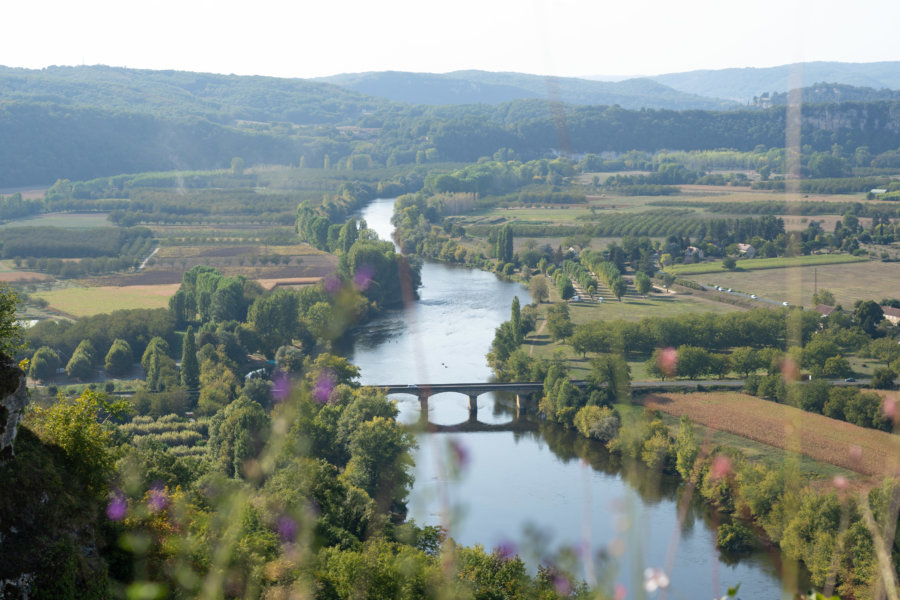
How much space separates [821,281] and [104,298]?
3721cm

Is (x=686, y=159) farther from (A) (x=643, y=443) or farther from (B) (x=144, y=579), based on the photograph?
(B) (x=144, y=579)

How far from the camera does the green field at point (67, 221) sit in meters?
74.7

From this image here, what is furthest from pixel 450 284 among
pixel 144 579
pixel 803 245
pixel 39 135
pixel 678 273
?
pixel 39 135

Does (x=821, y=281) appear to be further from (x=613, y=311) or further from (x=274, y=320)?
(x=274, y=320)

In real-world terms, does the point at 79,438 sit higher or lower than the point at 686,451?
higher

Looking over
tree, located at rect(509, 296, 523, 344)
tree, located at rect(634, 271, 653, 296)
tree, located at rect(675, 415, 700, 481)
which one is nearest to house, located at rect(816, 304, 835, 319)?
tree, located at rect(634, 271, 653, 296)

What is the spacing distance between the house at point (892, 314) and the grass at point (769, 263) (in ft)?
43.2

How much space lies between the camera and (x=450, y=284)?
188 ft

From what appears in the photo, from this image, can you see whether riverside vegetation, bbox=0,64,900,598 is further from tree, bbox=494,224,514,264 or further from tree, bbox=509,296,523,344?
tree, bbox=509,296,523,344

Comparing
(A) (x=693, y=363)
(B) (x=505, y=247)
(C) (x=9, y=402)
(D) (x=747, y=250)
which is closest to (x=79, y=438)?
(C) (x=9, y=402)

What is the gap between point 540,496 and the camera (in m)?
26.6

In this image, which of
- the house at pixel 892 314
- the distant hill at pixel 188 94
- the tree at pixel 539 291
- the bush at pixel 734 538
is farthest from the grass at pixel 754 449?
the distant hill at pixel 188 94

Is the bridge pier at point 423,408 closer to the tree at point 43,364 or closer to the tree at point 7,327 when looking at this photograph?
the tree at point 43,364

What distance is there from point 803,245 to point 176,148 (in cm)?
8270
